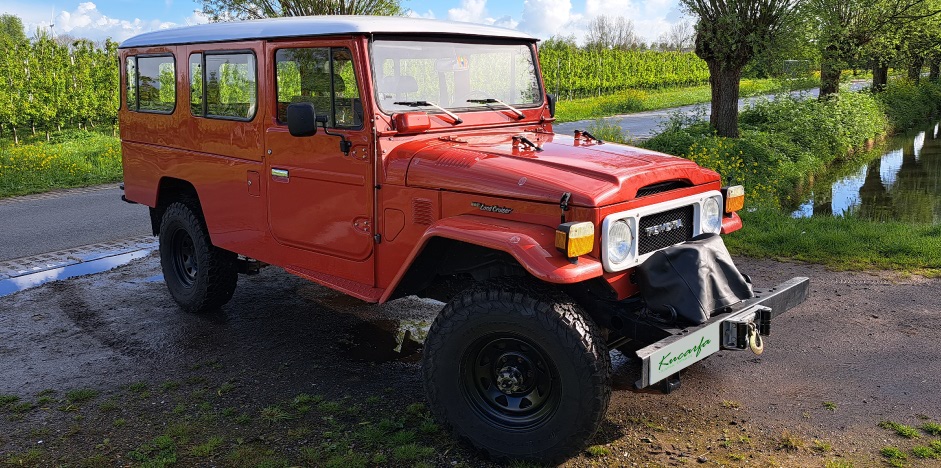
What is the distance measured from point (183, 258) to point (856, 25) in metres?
18.9

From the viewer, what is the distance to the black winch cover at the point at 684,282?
3814 mm

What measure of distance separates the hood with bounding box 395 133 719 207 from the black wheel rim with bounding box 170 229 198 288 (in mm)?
2819

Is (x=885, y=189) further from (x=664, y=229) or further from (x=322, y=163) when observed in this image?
(x=322, y=163)

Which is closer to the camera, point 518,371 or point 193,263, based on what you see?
point 518,371

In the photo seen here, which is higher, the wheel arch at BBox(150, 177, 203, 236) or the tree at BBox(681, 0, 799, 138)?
the tree at BBox(681, 0, 799, 138)

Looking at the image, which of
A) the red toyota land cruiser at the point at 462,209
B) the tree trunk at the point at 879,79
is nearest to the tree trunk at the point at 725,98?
the red toyota land cruiser at the point at 462,209

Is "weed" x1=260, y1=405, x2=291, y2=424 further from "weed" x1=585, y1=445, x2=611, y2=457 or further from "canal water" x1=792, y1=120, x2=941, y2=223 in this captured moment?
"canal water" x1=792, y1=120, x2=941, y2=223

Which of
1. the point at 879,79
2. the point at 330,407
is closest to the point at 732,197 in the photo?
the point at 330,407

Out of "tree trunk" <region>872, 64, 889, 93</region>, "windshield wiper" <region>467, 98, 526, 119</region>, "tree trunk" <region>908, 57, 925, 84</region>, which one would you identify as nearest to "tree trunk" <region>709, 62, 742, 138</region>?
"windshield wiper" <region>467, 98, 526, 119</region>

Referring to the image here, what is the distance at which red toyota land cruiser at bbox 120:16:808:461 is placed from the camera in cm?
374

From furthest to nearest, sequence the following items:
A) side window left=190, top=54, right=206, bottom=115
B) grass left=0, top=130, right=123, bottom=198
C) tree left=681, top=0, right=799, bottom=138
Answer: tree left=681, top=0, right=799, bottom=138 < grass left=0, top=130, right=123, bottom=198 < side window left=190, top=54, right=206, bottom=115

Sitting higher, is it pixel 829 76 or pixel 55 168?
pixel 829 76

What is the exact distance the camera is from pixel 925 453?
3.82 meters

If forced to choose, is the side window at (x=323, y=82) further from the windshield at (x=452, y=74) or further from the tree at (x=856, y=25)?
the tree at (x=856, y=25)
